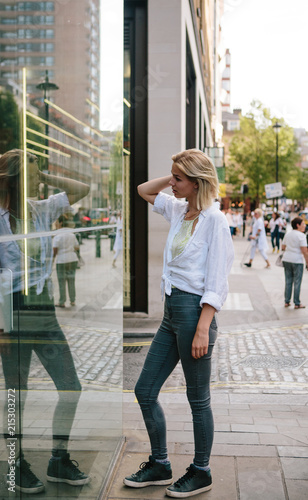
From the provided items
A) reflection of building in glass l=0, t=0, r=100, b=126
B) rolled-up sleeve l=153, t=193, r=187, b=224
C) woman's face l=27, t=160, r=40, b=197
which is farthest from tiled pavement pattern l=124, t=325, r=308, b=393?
woman's face l=27, t=160, r=40, b=197

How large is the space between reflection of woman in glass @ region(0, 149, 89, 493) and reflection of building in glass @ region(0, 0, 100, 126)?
33 centimetres

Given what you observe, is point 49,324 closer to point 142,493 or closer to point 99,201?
point 99,201

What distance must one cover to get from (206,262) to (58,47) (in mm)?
1358

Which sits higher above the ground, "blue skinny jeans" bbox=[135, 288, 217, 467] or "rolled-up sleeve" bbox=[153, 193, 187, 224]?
"rolled-up sleeve" bbox=[153, 193, 187, 224]

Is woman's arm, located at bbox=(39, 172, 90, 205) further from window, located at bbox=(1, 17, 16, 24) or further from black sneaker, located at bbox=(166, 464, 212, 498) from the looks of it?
black sneaker, located at bbox=(166, 464, 212, 498)

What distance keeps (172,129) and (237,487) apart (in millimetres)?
7595

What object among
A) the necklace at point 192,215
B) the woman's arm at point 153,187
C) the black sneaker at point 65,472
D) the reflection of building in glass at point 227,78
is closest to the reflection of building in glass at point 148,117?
the woman's arm at point 153,187

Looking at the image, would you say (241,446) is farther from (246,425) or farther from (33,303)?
(33,303)

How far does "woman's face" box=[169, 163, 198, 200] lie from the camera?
3.51 metres

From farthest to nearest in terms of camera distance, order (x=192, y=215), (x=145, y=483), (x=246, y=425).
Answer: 1. (x=246, y=425)
2. (x=145, y=483)
3. (x=192, y=215)

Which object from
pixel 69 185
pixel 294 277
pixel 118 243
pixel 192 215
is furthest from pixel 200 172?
pixel 294 277

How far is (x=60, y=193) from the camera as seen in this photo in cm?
289

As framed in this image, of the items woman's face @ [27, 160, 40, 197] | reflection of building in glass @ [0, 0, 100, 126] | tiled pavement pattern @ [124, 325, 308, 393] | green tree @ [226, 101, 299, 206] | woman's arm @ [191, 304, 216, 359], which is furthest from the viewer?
green tree @ [226, 101, 299, 206]

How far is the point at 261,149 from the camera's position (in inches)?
2430
